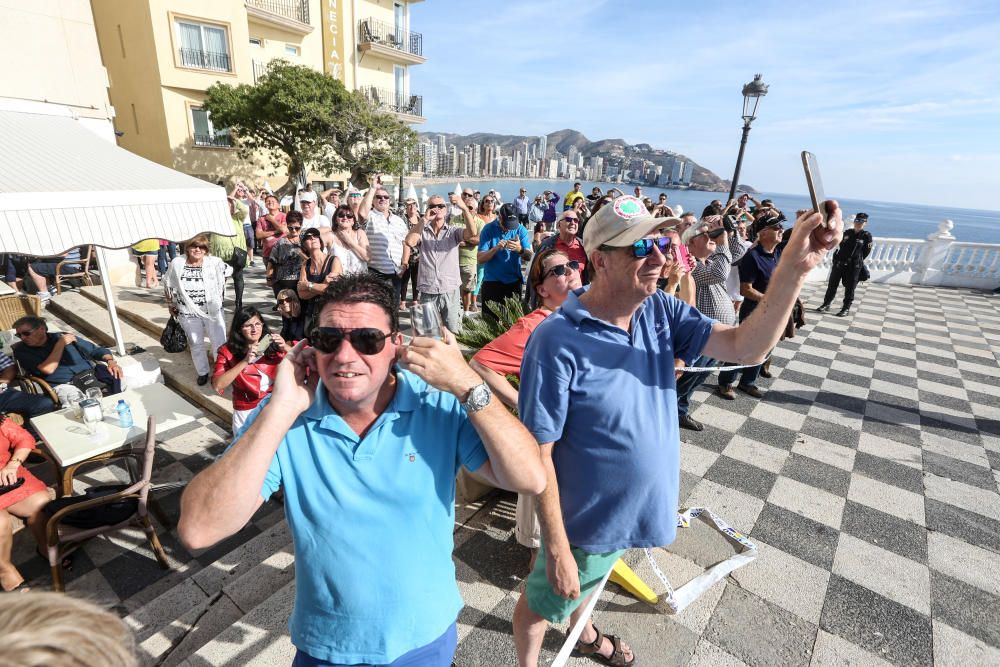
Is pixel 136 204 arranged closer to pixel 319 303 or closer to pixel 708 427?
pixel 319 303

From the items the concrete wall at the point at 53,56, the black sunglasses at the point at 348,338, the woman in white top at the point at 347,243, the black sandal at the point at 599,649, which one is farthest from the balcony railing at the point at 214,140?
the black sandal at the point at 599,649

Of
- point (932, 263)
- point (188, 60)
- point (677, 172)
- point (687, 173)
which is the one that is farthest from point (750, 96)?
point (687, 173)

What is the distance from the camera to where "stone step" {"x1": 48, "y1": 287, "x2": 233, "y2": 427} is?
519cm

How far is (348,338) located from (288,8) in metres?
28.5

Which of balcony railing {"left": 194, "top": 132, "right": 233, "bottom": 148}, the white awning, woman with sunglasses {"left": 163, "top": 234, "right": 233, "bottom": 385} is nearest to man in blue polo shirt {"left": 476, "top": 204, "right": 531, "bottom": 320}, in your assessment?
the white awning

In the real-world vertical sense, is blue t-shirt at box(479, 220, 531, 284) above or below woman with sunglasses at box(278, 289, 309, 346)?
above

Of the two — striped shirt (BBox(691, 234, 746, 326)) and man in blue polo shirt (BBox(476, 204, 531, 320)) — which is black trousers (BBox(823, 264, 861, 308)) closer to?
striped shirt (BBox(691, 234, 746, 326))

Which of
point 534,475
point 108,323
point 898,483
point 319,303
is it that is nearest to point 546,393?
point 534,475

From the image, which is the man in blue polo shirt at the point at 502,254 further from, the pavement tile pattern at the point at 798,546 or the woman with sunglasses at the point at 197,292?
the woman with sunglasses at the point at 197,292

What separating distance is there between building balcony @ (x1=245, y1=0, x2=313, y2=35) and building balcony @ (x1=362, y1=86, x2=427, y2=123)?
423cm

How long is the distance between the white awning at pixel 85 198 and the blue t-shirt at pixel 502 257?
3035 millimetres

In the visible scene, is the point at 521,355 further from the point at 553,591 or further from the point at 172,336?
the point at 172,336

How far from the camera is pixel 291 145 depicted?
774 inches

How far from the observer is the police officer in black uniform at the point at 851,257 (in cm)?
883
